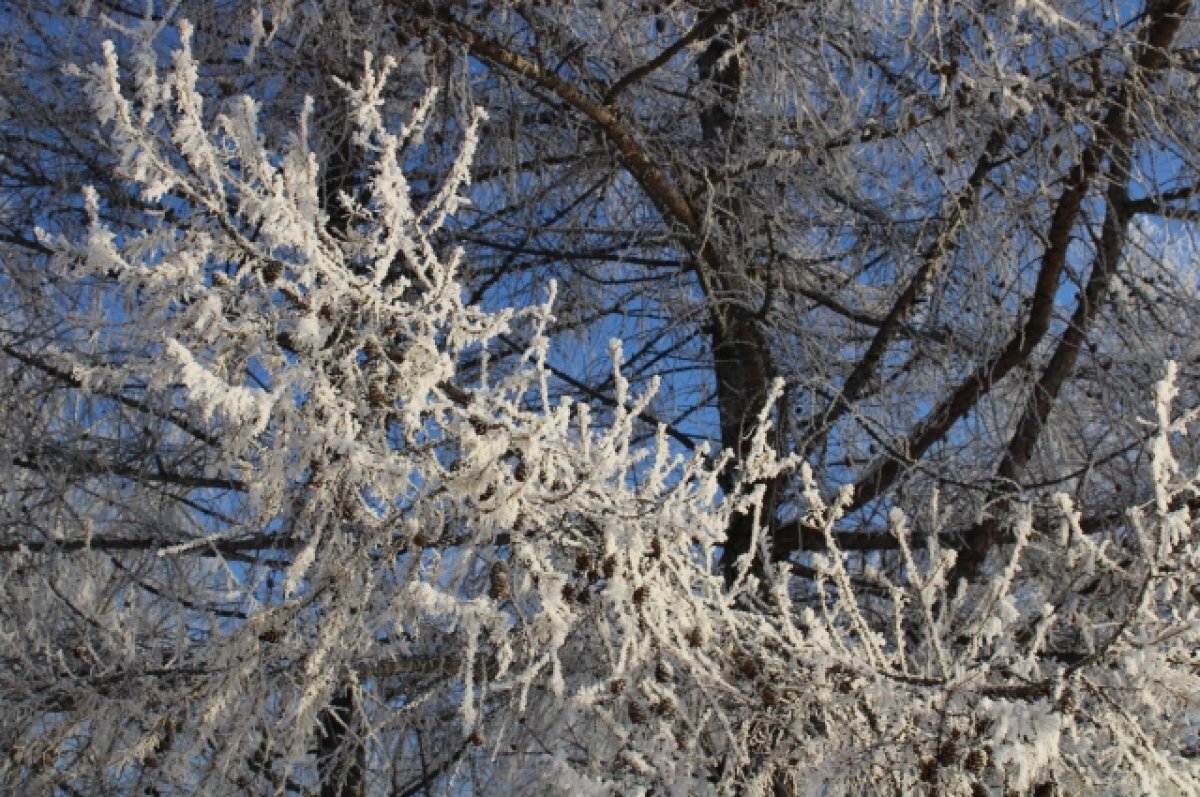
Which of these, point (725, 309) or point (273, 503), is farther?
point (725, 309)

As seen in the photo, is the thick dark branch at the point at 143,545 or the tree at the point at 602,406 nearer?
the tree at the point at 602,406

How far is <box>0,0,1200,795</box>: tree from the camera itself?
7.32ft

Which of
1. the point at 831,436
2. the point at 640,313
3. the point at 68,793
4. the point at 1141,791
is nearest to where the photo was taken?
the point at 1141,791

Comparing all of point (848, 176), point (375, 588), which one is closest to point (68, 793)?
point (375, 588)

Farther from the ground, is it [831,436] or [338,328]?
[831,436]

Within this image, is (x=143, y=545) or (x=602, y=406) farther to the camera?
(x=602, y=406)

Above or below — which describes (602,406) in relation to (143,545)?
above

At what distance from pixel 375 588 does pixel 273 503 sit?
0.42 m

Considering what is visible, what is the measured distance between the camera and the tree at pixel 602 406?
2.23 metres

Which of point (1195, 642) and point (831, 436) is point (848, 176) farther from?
point (1195, 642)

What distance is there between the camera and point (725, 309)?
4.73 metres

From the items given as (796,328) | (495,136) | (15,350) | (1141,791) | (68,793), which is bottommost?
(68,793)

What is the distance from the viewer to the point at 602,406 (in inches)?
198

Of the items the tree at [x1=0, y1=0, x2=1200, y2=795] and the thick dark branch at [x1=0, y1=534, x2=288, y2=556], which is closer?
the tree at [x1=0, y1=0, x2=1200, y2=795]
